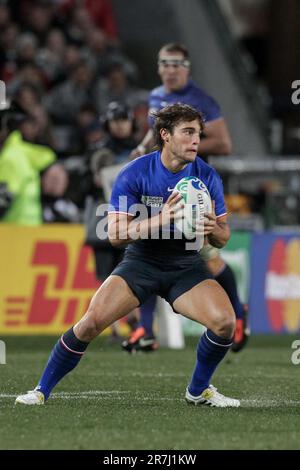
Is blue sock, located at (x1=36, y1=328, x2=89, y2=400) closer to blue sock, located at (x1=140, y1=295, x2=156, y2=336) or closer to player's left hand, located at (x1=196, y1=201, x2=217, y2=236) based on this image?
player's left hand, located at (x1=196, y1=201, x2=217, y2=236)

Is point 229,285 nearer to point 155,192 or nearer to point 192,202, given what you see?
point 155,192

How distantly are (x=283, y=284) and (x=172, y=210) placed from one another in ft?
27.6

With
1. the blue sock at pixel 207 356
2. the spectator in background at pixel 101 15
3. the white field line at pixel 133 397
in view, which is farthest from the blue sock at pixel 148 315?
the spectator in background at pixel 101 15

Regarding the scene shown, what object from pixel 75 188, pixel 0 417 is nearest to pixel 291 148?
pixel 75 188

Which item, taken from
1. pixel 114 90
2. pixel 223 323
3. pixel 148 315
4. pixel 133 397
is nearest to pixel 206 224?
pixel 223 323

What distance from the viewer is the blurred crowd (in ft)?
50.4

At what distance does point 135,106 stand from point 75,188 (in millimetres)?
2684

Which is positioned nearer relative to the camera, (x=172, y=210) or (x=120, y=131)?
(x=172, y=210)

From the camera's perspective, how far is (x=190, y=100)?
11172mm

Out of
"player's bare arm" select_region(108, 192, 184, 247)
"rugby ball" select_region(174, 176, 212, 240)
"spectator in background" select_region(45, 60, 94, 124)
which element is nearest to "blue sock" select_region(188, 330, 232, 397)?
"rugby ball" select_region(174, 176, 212, 240)

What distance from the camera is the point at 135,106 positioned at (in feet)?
60.8

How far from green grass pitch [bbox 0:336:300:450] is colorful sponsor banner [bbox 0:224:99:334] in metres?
2.16

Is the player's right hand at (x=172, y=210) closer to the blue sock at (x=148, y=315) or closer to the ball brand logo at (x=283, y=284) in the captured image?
the blue sock at (x=148, y=315)
